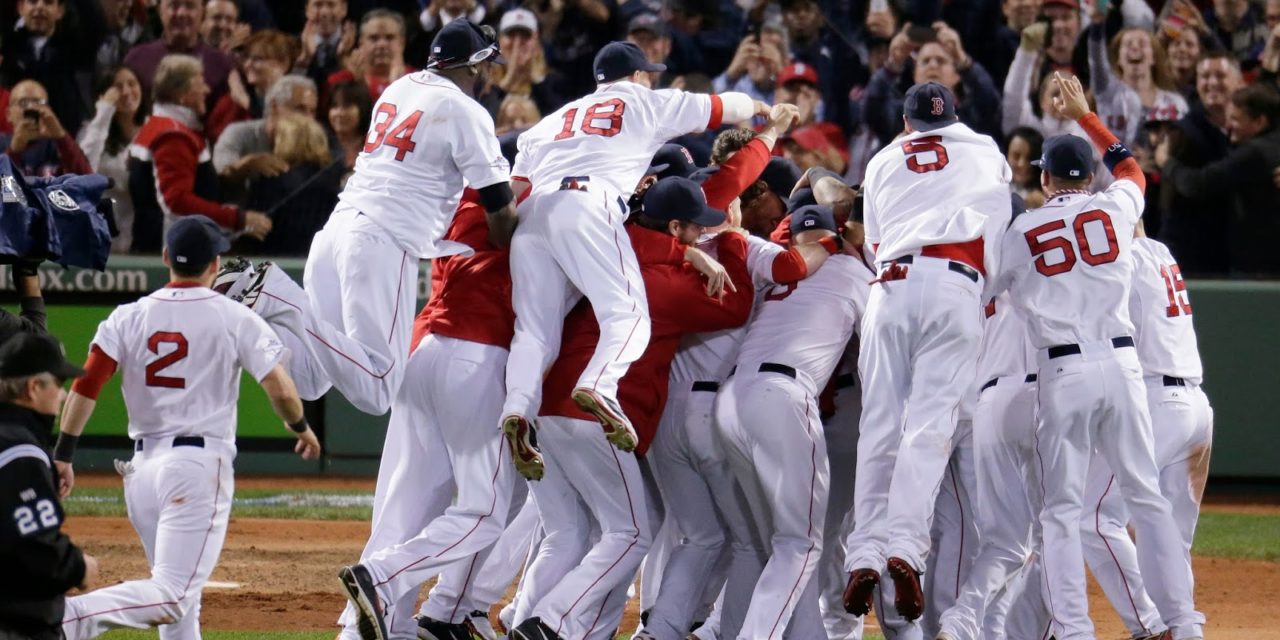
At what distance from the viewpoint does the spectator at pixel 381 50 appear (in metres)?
13.8

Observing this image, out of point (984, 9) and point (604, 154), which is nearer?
point (604, 154)

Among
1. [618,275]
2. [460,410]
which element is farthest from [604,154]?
[460,410]

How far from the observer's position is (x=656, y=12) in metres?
14.4

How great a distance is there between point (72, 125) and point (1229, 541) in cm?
961

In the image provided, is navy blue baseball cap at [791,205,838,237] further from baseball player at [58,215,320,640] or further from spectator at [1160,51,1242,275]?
spectator at [1160,51,1242,275]

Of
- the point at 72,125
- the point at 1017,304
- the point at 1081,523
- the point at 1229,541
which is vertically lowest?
the point at 1229,541

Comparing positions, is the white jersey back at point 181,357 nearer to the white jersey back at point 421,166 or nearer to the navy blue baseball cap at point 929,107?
the white jersey back at point 421,166

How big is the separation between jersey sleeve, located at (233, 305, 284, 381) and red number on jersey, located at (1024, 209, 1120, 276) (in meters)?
3.20

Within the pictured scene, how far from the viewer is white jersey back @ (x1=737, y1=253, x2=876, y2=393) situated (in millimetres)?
7137

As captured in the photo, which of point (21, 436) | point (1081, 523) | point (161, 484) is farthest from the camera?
point (1081, 523)

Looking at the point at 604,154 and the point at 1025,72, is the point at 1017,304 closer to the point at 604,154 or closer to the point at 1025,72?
the point at 604,154

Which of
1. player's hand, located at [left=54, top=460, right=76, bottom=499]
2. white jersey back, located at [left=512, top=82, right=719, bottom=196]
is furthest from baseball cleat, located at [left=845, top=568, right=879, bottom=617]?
player's hand, located at [left=54, top=460, right=76, bottom=499]

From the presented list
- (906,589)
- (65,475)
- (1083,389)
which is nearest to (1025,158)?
(1083,389)

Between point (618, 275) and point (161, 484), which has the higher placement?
point (618, 275)
